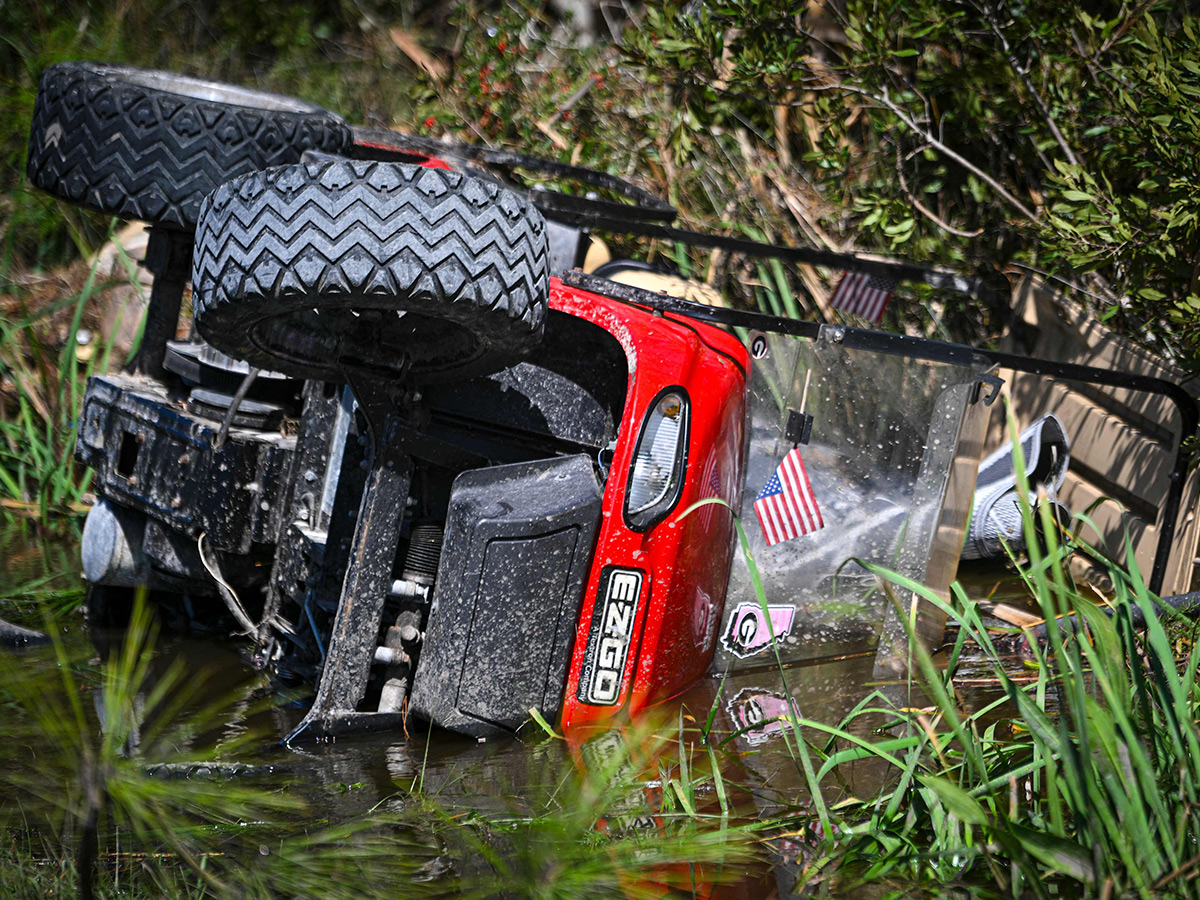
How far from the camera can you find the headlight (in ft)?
9.41

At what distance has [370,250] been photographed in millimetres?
2215

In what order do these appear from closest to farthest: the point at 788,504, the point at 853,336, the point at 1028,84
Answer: the point at 853,336 < the point at 788,504 < the point at 1028,84

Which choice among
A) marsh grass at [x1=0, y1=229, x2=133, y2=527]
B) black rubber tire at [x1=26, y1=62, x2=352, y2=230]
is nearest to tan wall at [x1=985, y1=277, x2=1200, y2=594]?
black rubber tire at [x1=26, y1=62, x2=352, y2=230]

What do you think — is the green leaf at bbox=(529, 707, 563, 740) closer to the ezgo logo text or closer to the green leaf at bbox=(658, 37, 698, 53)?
the ezgo logo text

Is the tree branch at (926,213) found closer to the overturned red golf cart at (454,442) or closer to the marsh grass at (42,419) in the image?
the overturned red golf cart at (454,442)

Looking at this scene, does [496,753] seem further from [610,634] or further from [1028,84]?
[1028,84]

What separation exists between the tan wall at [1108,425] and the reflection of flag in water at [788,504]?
139 centimetres

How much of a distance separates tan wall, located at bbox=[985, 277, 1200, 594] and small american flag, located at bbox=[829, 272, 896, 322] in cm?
73

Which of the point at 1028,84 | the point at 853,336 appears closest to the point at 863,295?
the point at 1028,84

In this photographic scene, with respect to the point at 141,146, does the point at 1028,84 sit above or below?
above

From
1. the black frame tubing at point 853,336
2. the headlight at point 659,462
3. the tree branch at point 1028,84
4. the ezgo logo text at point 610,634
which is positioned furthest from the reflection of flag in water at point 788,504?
the tree branch at point 1028,84

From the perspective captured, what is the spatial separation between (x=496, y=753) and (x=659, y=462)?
85 cm

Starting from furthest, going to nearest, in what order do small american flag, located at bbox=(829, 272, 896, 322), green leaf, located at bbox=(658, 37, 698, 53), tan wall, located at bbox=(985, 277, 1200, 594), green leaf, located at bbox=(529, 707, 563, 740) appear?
small american flag, located at bbox=(829, 272, 896, 322) < green leaf, located at bbox=(658, 37, 698, 53) < tan wall, located at bbox=(985, 277, 1200, 594) < green leaf, located at bbox=(529, 707, 563, 740)

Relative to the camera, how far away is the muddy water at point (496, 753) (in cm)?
245
